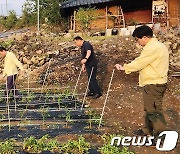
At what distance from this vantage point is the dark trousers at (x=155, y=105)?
4559 mm

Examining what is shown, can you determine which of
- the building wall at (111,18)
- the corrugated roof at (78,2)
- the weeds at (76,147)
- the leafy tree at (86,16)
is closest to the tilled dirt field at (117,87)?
the weeds at (76,147)

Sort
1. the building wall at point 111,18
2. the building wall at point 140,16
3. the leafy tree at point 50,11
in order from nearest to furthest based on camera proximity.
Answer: the building wall at point 111,18 → the building wall at point 140,16 → the leafy tree at point 50,11

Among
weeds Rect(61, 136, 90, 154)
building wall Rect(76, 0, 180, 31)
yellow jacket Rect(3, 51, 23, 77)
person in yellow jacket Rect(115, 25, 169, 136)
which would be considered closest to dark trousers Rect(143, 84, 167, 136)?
person in yellow jacket Rect(115, 25, 169, 136)

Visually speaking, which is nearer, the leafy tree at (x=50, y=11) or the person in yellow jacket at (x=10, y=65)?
the person in yellow jacket at (x=10, y=65)

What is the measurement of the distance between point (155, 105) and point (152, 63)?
539mm

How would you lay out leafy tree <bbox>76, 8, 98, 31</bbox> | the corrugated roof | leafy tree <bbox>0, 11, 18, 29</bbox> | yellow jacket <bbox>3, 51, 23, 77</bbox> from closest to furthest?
1. yellow jacket <bbox>3, 51, 23, 77</bbox>
2. leafy tree <bbox>76, 8, 98, 31</bbox>
3. the corrugated roof
4. leafy tree <bbox>0, 11, 18, 29</bbox>

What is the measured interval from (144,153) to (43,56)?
Result: 325 inches

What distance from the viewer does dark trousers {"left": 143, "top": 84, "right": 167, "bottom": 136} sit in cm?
456

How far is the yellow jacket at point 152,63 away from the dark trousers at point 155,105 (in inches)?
3.1

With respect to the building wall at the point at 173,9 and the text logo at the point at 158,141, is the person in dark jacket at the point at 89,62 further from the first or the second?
the building wall at the point at 173,9

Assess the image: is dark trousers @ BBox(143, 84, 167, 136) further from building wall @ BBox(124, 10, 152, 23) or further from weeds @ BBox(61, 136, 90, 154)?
building wall @ BBox(124, 10, 152, 23)

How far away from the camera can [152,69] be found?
14.9ft

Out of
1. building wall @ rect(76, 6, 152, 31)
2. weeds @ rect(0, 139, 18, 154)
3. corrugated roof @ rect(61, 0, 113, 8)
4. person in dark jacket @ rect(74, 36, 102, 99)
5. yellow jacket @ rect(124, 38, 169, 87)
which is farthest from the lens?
building wall @ rect(76, 6, 152, 31)

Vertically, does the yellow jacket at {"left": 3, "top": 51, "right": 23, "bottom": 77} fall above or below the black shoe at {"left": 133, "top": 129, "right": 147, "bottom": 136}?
above
